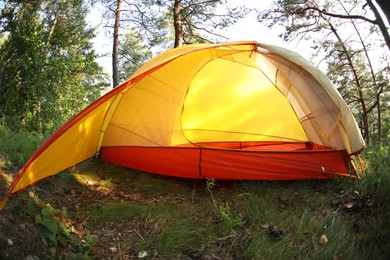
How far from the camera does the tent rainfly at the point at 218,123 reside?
3145 mm

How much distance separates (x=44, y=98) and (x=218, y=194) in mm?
6120

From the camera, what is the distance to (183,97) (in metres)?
3.88

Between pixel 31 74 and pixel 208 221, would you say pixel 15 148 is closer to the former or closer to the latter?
pixel 208 221

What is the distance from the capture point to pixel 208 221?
8.04ft

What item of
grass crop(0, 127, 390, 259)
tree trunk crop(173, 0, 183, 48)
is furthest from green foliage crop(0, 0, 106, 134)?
grass crop(0, 127, 390, 259)

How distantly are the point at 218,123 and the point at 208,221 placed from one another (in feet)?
7.02

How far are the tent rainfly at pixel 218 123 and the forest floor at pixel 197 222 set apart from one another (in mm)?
230

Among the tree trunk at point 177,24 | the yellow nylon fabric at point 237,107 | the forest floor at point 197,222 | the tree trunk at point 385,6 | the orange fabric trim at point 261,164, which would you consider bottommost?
the forest floor at point 197,222

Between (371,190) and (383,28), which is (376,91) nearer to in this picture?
(383,28)

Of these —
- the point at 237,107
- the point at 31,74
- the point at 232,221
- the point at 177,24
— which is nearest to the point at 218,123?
the point at 237,107

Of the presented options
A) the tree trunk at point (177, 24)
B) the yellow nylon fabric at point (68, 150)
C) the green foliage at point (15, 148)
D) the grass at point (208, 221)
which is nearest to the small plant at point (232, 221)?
the grass at point (208, 221)

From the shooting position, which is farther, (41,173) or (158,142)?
(158,142)

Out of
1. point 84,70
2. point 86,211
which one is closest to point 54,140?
point 86,211

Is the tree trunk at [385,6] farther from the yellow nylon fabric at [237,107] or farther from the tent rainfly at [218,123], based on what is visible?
the yellow nylon fabric at [237,107]
